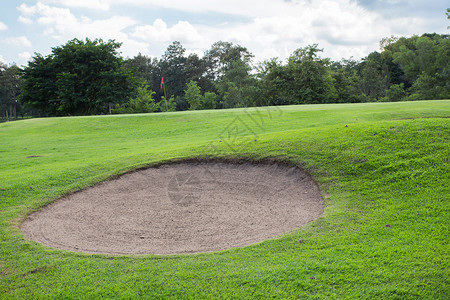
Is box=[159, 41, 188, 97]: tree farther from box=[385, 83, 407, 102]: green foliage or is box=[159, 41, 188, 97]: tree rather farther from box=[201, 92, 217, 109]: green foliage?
box=[385, 83, 407, 102]: green foliage

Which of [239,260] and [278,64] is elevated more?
[278,64]

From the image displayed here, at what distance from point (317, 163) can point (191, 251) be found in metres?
4.25

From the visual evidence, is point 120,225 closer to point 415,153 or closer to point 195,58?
point 415,153

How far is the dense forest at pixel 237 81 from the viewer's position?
39.8m

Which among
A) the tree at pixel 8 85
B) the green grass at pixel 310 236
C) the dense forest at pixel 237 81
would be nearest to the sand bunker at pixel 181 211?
the green grass at pixel 310 236

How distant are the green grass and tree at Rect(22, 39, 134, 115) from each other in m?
31.1

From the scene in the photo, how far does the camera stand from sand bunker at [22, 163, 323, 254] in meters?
5.45

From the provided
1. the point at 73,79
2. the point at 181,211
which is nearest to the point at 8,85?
the point at 73,79

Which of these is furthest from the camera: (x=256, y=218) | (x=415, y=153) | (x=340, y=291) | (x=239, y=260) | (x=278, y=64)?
(x=278, y=64)

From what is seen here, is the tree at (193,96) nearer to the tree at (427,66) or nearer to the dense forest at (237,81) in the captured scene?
the dense forest at (237,81)

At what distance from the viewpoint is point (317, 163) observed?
7.86m

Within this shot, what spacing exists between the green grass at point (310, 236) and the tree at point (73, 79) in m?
31.1

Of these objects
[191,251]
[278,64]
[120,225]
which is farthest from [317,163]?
[278,64]

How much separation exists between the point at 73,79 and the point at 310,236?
4116 cm
